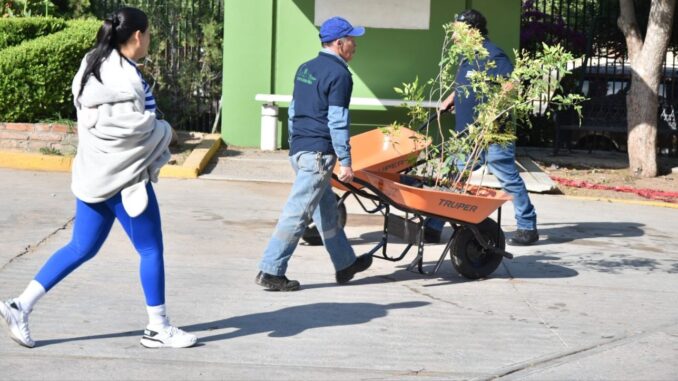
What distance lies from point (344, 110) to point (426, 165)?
4.75ft

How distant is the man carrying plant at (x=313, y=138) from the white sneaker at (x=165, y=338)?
1.39 metres

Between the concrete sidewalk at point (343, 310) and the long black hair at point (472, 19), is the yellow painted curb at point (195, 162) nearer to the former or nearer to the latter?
the concrete sidewalk at point (343, 310)

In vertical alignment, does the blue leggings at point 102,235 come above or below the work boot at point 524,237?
above

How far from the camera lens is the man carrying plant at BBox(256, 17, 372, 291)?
735 centimetres

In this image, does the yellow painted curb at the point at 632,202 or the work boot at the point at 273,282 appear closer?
the work boot at the point at 273,282

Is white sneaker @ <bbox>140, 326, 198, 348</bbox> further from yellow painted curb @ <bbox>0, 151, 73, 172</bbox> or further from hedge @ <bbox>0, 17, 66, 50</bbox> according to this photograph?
hedge @ <bbox>0, 17, 66, 50</bbox>

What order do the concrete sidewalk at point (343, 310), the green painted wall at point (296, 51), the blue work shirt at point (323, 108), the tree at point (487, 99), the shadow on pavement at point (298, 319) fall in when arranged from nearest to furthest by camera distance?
1. the concrete sidewalk at point (343, 310)
2. the shadow on pavement at point (298, 319)
3. the blue work shirt at point (323, 108)
4. the tree at point (487, 99)
5. the green painted wall at point (296, 51)

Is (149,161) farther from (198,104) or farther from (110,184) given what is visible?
(198,104)

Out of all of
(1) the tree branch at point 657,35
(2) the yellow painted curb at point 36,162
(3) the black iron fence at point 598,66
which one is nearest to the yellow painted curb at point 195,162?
(2) the yellow painted curb at point 36,162

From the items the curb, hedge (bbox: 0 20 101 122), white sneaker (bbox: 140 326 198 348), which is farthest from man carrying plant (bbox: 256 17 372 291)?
hedge (bbox: 0 20 101 122)

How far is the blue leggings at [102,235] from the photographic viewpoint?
6000 mm

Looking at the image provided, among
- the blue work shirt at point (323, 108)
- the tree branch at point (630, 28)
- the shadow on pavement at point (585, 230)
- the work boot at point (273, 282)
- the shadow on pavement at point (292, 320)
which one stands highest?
the tree branch at point (630, 28)

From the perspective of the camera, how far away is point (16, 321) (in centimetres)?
605

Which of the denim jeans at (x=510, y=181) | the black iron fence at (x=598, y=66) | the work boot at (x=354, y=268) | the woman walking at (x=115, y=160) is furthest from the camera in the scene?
the black iron fence at (x=598, y=66)
